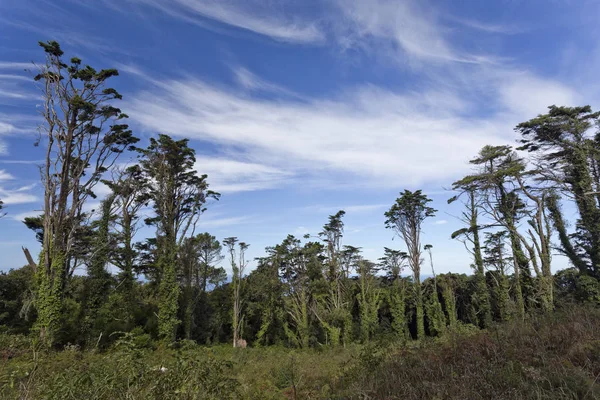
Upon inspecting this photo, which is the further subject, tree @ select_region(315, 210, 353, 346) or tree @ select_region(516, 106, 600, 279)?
tree @ select_region(315, 210, 353, 346)

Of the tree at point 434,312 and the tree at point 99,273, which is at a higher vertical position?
the tree at point 99,273

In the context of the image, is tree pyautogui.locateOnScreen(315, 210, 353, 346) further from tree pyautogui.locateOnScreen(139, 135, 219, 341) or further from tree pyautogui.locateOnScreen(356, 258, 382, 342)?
tree pyautogui.locateOnScreen(139, 135, 219, 341)

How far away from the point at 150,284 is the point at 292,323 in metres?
13.4

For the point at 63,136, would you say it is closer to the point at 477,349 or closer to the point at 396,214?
the point at 477,349

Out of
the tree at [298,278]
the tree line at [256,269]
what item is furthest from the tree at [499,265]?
the tree at [298,278]

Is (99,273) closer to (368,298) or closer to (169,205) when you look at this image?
(169,205)

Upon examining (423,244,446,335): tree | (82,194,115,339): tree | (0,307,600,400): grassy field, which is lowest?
(423,244,446,335): tree

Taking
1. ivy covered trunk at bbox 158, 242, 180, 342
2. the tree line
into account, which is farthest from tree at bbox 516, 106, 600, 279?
ivy covered trunk at bbox 158, 242, 180, 342

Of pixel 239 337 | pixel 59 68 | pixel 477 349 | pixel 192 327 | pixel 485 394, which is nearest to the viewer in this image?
pixel 485 394

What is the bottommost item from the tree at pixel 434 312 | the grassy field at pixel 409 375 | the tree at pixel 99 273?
the tree at pixel 434 312

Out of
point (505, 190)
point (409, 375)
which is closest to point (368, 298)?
point (505, 190)

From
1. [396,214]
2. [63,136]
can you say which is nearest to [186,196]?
[63,136]

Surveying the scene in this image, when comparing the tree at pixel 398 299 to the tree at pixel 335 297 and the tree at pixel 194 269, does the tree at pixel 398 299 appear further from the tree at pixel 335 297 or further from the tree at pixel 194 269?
the tree at pixel 194 269

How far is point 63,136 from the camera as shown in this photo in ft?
52.2
